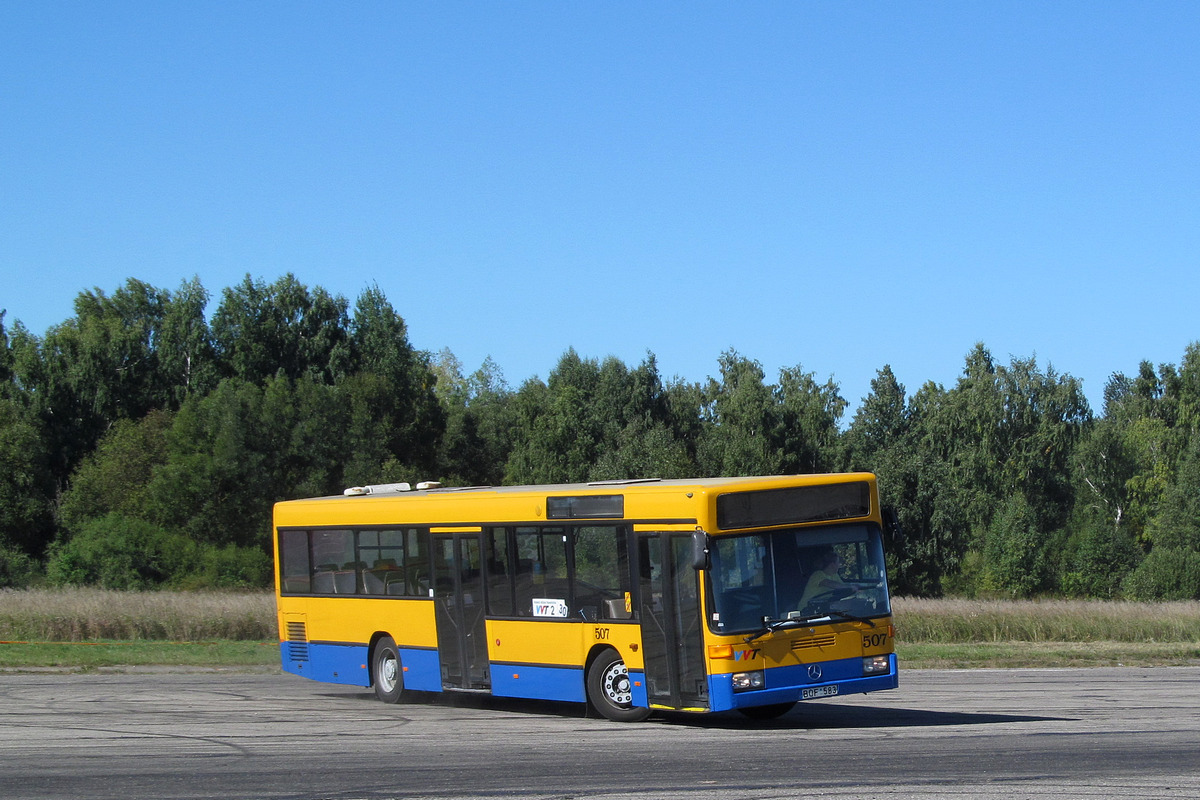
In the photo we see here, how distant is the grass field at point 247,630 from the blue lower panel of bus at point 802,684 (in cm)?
1088

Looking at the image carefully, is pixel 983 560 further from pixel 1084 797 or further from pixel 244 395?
pixel 1084 797

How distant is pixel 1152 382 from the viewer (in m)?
86.0

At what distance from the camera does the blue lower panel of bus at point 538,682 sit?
14387 millimetres

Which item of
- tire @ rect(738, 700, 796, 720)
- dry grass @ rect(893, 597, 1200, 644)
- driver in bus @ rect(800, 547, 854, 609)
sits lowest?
dry grass @ rect(893, 597, 1200, 644)

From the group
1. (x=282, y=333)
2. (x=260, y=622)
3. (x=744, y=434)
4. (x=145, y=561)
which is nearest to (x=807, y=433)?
(x=744, y=434)

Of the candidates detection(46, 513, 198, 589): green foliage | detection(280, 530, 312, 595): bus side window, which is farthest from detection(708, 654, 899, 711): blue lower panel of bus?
detection(46, 513, 198, 589): green foliage

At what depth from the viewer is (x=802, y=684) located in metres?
12.9

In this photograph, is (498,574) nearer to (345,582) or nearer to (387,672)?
(387,672)

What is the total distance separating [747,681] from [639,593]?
159 centimetres

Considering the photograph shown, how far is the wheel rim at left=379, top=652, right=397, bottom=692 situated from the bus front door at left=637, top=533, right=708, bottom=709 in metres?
5.17

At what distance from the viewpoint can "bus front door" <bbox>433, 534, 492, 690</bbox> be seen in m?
Answer: 15.7

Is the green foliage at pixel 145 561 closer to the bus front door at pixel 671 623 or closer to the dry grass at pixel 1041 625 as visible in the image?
the dry grass at pixel 1041 625

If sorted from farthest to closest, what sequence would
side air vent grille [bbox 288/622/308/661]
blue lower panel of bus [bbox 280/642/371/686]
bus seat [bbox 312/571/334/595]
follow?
side air vent grille [bbox 288/622/308/661], bus seat [bbox 312/571/334/595], blue lower panel of bus [bbox 280/642/371/686]

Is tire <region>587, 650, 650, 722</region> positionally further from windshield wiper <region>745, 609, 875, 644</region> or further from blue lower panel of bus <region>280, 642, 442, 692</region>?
blue lower panel of bus <region>280, 642, 442, 692</region>
